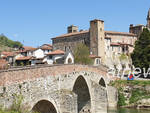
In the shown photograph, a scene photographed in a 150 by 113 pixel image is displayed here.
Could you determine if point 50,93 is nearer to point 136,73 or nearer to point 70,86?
point 70,86

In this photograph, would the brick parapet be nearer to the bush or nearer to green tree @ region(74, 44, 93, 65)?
the bush

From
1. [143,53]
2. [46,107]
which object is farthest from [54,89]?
[143,53]

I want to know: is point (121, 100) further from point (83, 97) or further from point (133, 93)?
point (83, 97)

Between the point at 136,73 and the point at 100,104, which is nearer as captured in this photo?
the point at 100,104

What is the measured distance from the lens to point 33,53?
67.6 meters

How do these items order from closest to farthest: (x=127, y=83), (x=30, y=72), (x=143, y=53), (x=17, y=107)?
(x=17, y=107), (x=30, y=72), (x=127, y=83), (x=143, y=53)

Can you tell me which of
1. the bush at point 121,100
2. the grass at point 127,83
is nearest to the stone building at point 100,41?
the grass at point 127,83

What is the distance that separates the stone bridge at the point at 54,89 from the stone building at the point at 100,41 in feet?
98.9

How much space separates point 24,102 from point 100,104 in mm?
20506

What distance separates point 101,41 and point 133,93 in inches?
980

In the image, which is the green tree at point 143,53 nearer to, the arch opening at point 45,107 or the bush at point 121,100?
the bush at point 121,100

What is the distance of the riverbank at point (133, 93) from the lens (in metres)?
45.8

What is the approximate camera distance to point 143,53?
5834 centimetres

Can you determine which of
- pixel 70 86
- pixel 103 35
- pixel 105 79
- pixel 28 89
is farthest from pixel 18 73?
pixel 103 35
